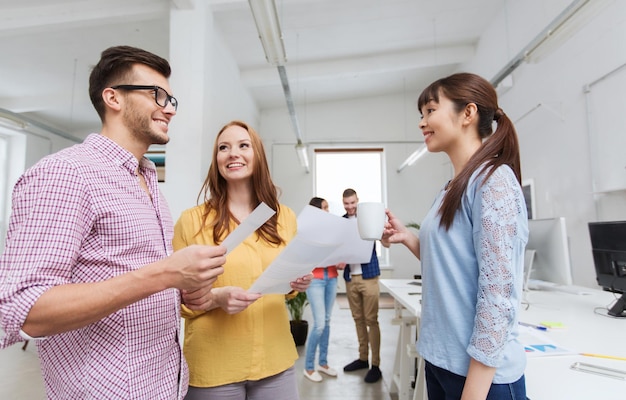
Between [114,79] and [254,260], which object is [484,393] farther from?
[114,79]

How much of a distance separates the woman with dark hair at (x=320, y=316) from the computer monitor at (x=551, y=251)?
162cm

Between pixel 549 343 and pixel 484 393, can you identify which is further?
pixel 549 343

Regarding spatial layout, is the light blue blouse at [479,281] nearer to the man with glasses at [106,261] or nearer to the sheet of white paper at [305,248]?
the sheet of white paper at [305,248]

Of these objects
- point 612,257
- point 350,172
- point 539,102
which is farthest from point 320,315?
point 350,172

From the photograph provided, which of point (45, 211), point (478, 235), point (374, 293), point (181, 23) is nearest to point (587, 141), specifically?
point (374, 293)

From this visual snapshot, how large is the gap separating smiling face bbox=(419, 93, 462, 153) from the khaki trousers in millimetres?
2408

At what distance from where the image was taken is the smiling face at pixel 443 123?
3.24ft

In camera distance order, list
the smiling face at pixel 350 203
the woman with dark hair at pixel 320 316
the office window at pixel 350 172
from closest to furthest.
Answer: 1. the woman with dark hair at pixel 320 316
2. the smiling face at pixel 350 203
3. the office window at pixel 350 172

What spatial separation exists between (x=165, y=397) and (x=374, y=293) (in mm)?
2639

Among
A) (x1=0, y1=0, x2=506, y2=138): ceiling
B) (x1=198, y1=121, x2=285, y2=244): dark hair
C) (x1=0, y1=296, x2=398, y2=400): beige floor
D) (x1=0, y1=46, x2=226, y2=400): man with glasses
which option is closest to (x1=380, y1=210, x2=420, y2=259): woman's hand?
(x1=198, y1=121, x2=285, y2=244): dark hair

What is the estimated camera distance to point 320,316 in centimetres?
308

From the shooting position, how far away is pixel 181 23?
338cm

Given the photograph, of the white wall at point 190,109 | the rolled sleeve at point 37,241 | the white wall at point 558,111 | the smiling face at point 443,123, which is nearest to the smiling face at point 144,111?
the rolled sleeve at point 37,241

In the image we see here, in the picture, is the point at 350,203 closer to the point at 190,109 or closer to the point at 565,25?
the point at 190,109
